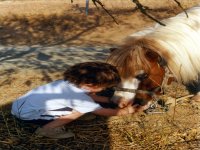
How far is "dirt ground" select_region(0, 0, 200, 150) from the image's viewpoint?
3884 millimetres

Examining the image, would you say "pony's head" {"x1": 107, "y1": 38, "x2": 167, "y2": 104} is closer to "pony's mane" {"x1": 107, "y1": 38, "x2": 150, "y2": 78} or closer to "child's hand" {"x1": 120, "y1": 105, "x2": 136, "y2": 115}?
"pony's mane" {"x1": 107, "y1": 38, "x2": 150, "y2": 78}

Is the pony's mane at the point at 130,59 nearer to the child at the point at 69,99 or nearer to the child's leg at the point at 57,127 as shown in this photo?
the child at the point at 69,99

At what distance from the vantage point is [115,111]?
4086mm

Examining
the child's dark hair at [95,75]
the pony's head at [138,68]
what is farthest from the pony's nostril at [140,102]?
the child's dark hair at [95,75]

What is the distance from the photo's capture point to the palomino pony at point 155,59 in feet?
13.6

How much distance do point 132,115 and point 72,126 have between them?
2.24ft

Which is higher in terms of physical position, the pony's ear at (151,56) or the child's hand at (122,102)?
the pony's ear at (151,56)

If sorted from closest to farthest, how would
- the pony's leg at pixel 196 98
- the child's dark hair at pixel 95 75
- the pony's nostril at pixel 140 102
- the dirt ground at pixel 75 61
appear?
the child's dark hair at pixel 95 75 → the dirt ground at pixel 75 61 → the pony's nostril at pixel 140 102 → the pony's leg at pixel 196 98

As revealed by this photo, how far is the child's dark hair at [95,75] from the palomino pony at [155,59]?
0.32 metres

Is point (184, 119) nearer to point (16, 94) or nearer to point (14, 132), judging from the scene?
point (14, 132)

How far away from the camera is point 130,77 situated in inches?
163

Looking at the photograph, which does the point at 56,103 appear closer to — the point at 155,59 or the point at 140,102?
the point at 140,102

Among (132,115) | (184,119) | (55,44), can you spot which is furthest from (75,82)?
(55,44)

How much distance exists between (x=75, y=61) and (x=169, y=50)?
11.0ft
